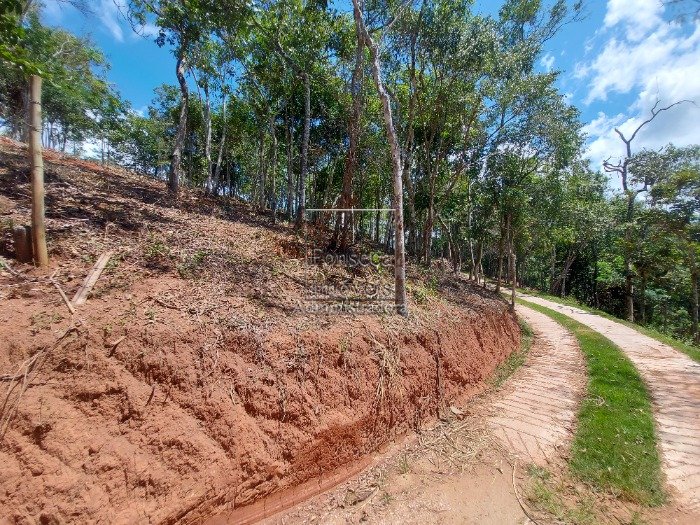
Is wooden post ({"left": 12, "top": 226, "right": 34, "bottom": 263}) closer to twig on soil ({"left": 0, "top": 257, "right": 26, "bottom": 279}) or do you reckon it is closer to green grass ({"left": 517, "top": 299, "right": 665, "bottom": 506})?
twig on soil ({"left": 0, "top": 257, "right": 26, "bottom": 279})

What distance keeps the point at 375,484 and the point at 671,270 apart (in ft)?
66.2

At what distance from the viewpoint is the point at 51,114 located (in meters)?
16.7

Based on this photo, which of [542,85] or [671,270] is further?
[671,270]

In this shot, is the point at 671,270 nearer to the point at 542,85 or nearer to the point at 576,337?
the point at 576,337

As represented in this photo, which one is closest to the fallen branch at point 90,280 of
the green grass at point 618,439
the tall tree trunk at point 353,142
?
the tall tree trunk at point 353,142

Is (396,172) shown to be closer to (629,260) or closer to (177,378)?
(177,378)

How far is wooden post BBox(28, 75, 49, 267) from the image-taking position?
3.91 m

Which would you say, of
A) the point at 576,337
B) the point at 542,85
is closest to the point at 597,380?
the point at 576,337

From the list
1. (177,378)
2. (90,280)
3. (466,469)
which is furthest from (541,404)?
(90,280)

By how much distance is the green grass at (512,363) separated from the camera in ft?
23.6

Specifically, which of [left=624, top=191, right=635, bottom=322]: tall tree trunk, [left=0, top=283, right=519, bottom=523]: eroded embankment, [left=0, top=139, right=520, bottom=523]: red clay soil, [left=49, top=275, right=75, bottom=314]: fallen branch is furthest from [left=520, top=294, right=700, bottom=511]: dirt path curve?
[left=624, top=191, right=635, bottom=322]: tall tree trunk

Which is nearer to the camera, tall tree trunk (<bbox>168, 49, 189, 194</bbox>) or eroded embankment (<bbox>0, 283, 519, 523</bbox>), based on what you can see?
eroded embankment (<bbox>0, 283, 519, 523</bbox>)

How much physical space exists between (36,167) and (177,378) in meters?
3.31

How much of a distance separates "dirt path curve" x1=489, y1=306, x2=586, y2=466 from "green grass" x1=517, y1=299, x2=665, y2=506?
0.73 feet
